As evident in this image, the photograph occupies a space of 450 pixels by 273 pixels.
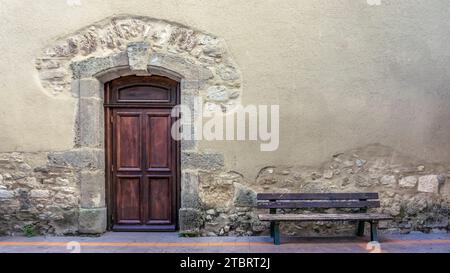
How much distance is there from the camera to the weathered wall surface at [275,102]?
435 cm

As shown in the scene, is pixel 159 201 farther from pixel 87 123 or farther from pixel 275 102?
pixel 275 102

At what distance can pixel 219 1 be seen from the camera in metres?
4.37

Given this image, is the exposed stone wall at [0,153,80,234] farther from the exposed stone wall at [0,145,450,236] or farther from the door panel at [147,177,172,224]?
the door panel at [147,177,172,224]

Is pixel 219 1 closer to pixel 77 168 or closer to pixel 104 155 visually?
pixel 104 155

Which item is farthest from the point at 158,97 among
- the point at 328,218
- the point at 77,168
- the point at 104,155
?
the point at 328,218

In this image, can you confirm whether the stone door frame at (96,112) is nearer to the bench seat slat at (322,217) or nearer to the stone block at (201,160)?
the stone block at (201,160)

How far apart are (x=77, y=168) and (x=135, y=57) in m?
1.57

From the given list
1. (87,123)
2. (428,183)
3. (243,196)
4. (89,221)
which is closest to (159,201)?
(89,221)

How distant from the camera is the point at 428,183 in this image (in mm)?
4430

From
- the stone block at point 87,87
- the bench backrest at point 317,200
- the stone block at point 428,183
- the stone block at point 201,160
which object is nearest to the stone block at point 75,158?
the stone block at point 87,87

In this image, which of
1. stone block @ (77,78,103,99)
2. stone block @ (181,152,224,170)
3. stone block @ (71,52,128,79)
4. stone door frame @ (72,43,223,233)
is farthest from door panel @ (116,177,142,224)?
stone block @ (71,52,128,79)

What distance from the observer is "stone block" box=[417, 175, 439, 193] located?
174 inches

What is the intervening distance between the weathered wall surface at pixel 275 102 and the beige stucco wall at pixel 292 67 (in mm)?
13

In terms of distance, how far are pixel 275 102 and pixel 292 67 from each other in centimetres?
49
